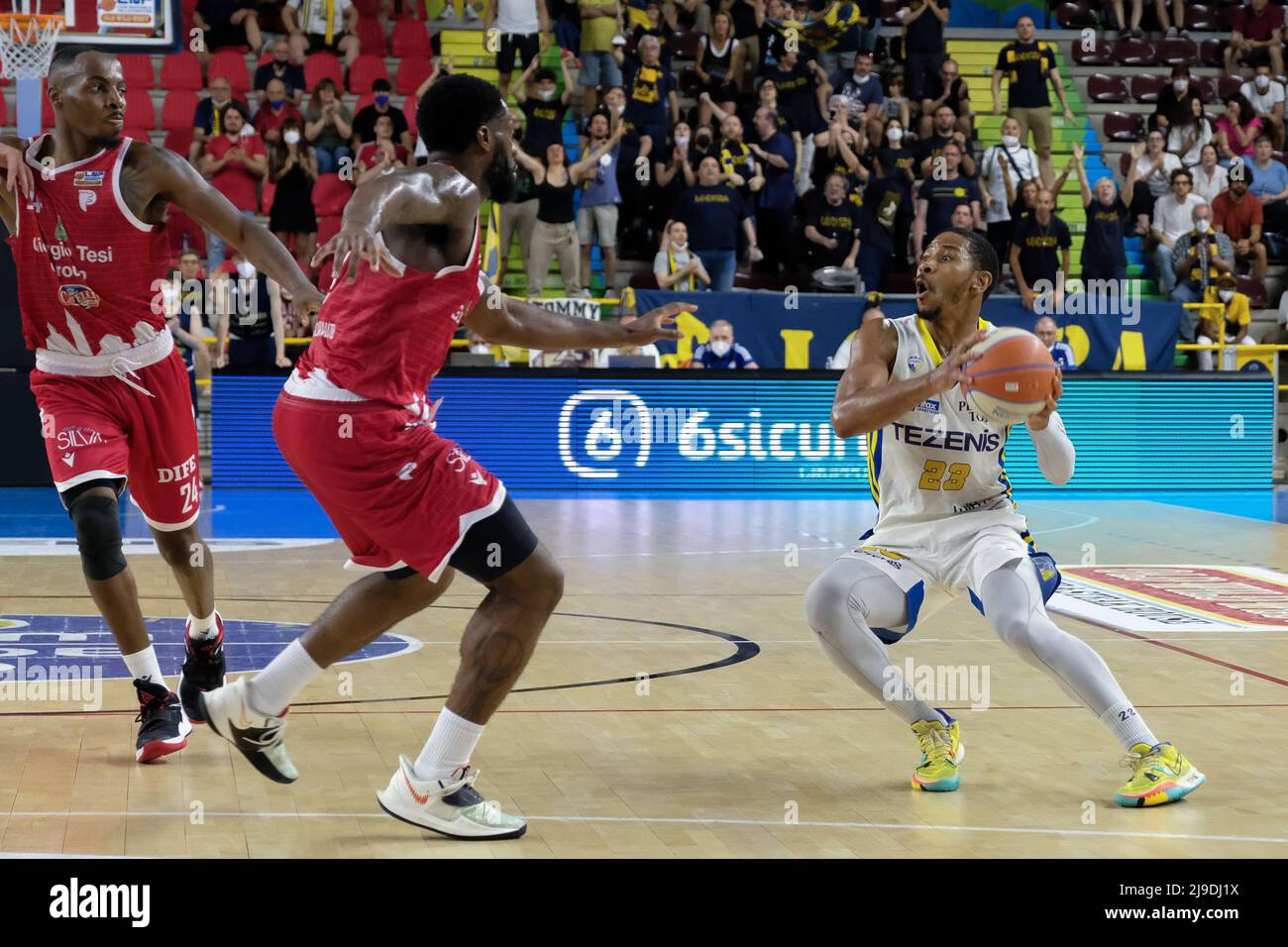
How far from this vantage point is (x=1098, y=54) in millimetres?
23891

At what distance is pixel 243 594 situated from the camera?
30.4ft

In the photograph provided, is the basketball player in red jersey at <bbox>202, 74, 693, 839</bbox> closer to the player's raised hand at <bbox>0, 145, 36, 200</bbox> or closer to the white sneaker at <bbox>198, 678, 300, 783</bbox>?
the white sneaker at <bbox>198, 678, 300, 783</bbox>

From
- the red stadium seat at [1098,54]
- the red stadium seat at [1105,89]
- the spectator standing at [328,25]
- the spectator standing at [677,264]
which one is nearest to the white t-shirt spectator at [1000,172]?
the spectator standing at [677,264]

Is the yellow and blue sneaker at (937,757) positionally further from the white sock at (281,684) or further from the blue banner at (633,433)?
the blue banner at (633,433)

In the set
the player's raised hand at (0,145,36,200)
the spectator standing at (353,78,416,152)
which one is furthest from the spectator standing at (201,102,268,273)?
the player's raised hand at (0,145,36,200)

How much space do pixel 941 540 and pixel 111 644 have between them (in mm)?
4246

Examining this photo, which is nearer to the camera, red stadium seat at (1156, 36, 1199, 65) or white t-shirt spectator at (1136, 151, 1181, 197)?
white t-shirt spectator at (1136, 151, 1181, 197)

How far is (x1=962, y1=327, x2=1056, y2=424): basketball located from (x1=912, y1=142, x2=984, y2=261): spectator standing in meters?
14.3

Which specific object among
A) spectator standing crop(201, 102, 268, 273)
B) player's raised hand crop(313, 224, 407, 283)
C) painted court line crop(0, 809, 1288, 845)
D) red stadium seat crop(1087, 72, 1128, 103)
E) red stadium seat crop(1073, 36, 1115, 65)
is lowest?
painted court line crop(0, 809, 1288, 845)

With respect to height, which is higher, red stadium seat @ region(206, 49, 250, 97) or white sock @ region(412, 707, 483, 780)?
red stadium seat @ region(206, 49, 250, 97)

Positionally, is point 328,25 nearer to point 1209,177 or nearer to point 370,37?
point 370,37

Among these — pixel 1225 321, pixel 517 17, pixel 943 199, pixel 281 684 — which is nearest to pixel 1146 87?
pixel 1225 321

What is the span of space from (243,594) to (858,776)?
16.7 feet

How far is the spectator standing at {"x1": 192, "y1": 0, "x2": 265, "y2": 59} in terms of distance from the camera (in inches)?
798
